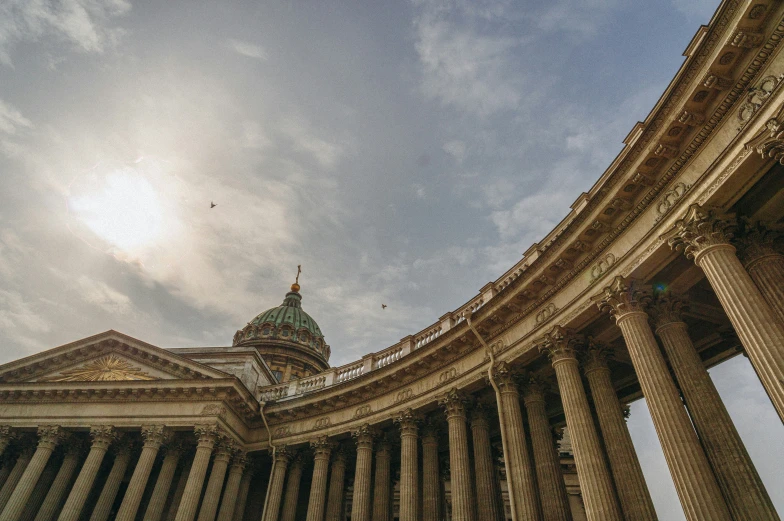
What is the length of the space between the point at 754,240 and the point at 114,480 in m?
30.6

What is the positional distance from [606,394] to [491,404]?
6.20 meters

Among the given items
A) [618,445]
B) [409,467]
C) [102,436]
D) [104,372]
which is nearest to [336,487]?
[409,467]

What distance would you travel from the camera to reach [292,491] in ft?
84.7

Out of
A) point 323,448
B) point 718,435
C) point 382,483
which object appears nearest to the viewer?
point 718,435

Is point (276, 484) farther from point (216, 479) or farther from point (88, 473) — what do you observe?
point (88, 473)

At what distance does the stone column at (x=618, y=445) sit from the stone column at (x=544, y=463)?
2423 mm

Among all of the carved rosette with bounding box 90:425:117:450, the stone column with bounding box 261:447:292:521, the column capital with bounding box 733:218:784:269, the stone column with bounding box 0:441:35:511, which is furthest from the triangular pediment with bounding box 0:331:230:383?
the column capital with bounding box 733:218:784:269

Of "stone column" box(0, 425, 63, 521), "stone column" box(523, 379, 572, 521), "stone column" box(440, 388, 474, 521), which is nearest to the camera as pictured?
"stone column" box(523, 379, 572, 521)

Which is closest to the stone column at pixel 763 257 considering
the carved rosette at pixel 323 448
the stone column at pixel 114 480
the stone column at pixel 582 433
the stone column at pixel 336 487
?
the stone column at pixel 582 433

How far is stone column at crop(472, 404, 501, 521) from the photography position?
18.7m

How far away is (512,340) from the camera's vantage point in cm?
1870

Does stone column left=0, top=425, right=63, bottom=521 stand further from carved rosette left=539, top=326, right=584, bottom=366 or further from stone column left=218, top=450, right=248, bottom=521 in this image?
carved rosette left=539, top=326, right=584, bottom=366

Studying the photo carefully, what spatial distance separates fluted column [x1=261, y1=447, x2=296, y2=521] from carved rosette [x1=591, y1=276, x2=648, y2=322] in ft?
64.6

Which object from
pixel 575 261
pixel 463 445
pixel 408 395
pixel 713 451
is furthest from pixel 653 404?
pixel 408 395
